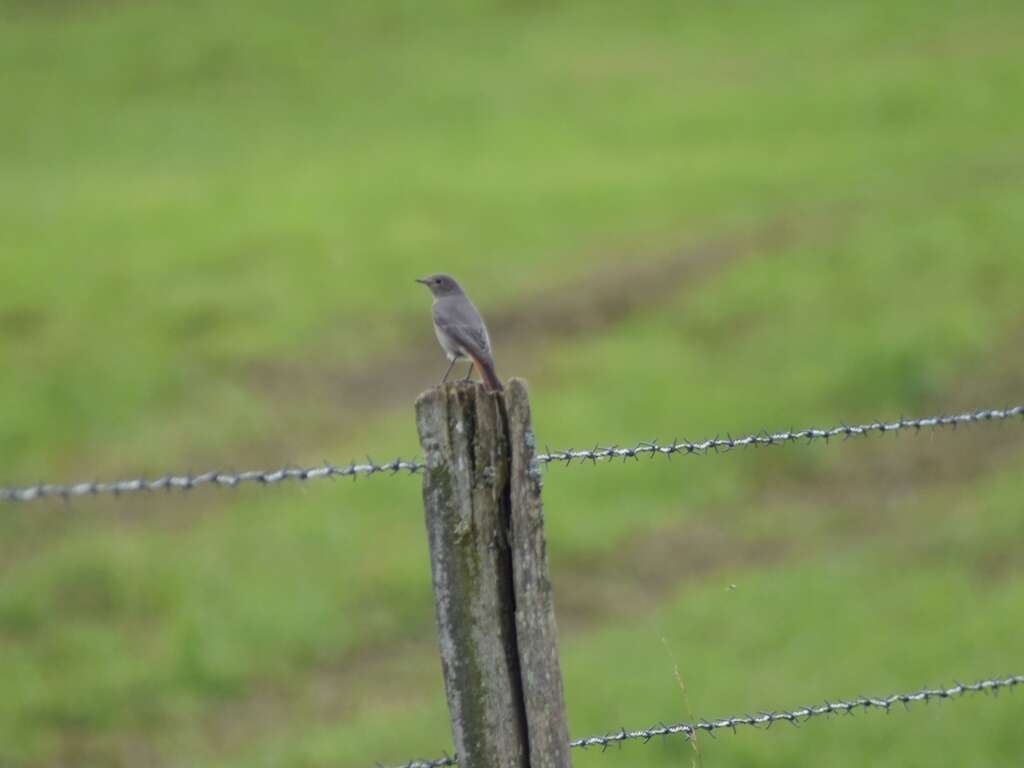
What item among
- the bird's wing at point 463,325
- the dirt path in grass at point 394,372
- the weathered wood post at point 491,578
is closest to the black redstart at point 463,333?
the bird's wing at point 463,325

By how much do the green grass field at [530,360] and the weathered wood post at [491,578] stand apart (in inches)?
234

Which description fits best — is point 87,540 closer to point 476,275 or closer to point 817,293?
point 476,275

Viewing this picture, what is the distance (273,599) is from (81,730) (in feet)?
7.72

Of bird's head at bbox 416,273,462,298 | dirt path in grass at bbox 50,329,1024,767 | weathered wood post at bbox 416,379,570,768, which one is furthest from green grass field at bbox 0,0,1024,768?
weathered wood post at bbox 416,379,570,768

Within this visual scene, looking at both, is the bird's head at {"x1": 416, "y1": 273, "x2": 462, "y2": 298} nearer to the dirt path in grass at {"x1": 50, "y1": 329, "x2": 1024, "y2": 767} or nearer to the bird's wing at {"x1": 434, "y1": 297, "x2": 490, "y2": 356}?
the bird's wing at {"x1": 434, "y1": 297, "x2": 490, "y2": 356}

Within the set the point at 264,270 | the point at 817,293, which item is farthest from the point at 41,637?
the point at 817,293

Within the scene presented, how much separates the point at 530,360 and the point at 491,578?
15.7m

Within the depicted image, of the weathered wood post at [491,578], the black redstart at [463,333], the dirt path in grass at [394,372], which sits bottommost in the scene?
the weathered wood post at [491,578]

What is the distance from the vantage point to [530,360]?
2008cm

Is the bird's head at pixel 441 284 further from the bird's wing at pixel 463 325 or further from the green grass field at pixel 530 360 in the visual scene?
the green grass field at pixel 530 360

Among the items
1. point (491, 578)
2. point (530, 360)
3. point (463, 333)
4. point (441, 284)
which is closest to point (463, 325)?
point (463, 333)

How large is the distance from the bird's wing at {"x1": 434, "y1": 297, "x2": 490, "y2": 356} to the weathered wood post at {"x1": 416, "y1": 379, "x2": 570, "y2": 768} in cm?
304

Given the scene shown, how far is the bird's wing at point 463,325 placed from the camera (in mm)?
7520

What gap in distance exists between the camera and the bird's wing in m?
7.52
